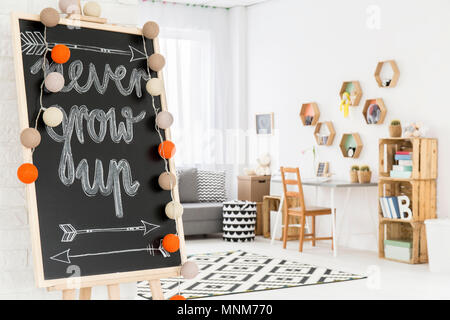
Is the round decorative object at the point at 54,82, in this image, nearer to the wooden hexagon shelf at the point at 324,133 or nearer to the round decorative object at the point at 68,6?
the round decorative object at the point at 68,6

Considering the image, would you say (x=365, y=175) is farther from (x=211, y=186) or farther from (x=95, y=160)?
(x=95, y=160)

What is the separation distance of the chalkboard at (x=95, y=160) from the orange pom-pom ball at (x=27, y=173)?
35mm

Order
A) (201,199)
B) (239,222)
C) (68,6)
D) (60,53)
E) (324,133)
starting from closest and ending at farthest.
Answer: (60,53) → (68,6) → (324,133) → (239,222) → (201,199)

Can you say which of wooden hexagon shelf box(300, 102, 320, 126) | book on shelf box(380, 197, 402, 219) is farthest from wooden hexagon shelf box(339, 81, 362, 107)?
book on shelf box(380, 197, 402, 219)

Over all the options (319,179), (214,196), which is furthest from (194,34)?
(319,179)

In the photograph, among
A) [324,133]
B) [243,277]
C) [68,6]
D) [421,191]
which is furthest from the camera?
[324,133]

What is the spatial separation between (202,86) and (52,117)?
5466mm

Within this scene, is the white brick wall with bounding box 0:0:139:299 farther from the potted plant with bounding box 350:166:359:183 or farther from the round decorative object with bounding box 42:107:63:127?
the potted plant with bounding box 350:166:359:183

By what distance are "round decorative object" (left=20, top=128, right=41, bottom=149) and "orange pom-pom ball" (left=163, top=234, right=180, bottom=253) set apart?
52cm

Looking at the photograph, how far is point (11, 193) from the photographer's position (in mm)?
2229

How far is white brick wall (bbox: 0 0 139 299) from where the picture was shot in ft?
7.23

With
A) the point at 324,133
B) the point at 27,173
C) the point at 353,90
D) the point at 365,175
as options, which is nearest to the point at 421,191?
the point at 365,175

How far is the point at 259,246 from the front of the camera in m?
6.08
